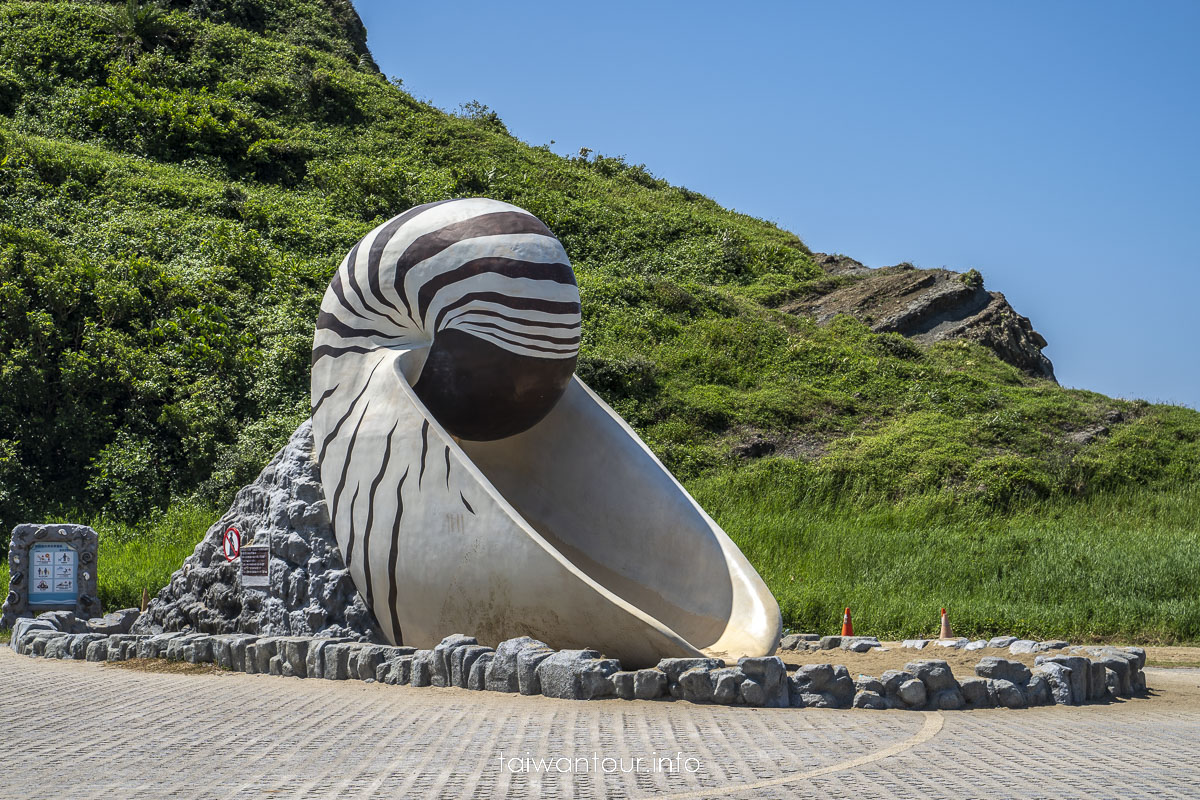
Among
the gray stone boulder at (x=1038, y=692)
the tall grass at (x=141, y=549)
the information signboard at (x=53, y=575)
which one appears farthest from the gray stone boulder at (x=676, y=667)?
the tall grass at (x=141, y=549)

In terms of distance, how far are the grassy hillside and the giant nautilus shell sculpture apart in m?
3.90

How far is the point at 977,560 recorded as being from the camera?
598 inches

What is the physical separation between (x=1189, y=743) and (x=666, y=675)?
2991 mm

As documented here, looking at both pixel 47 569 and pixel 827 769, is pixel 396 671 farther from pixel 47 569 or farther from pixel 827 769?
pixel 47 569

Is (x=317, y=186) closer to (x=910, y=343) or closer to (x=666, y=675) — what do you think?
(x=910, y=343)

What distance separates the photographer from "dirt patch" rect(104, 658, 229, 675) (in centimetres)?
886

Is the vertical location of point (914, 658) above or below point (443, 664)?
below

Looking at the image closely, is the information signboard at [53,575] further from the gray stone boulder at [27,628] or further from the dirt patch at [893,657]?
the dirt patch at [893,657]

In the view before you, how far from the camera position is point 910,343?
2520 centimetres

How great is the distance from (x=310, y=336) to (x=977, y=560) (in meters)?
12.6

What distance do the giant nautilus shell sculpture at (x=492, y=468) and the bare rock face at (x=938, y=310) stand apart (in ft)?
55.9

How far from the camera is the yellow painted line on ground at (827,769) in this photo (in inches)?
181

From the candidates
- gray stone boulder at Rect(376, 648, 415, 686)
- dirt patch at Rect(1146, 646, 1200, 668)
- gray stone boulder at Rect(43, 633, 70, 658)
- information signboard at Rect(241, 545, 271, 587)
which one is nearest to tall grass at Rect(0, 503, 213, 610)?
gray stone boulder at Rect(43, 633, 70, 658)

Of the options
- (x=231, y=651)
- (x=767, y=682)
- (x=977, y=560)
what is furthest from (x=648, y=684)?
(x=977, y=560)
